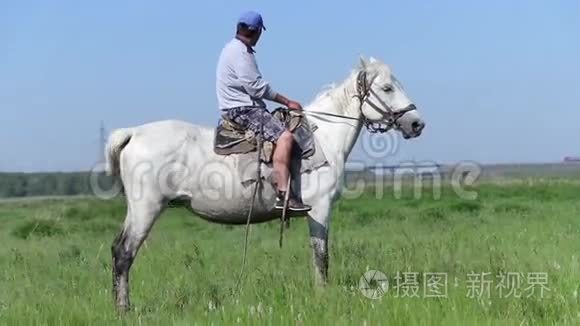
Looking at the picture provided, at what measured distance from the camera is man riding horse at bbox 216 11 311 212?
24.0 ft

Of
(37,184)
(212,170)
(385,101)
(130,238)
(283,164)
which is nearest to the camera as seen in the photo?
(130,238)

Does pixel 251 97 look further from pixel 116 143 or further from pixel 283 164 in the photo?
pixel 116 143

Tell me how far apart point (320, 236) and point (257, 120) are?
1388mm

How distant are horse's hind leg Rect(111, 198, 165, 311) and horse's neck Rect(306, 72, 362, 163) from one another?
1.99 m

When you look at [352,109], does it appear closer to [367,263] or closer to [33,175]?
[367,263]

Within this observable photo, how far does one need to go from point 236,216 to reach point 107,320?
2021 millimetres

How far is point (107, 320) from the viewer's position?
19.6 feet

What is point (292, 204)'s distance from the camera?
7.39m

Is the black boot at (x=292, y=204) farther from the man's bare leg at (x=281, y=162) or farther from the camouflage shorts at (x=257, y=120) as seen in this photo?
the camouflage shorts at (x=257, y=120)

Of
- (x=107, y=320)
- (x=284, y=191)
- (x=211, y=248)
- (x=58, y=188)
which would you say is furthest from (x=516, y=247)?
(x=58, y=188)

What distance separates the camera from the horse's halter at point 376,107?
7.94 metres

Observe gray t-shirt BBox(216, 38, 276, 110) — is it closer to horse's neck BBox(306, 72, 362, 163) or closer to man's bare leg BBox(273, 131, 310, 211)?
man's bare leg BBox(273, 131, 310, 211)

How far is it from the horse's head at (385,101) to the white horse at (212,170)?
1cm

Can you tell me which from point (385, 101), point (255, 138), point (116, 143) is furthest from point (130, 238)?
point (385, 101)
